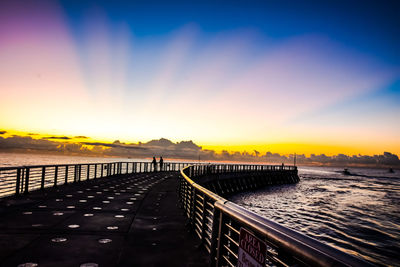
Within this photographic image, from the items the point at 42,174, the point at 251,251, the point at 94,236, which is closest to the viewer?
the point at 251,251

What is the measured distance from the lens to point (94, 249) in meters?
4.78

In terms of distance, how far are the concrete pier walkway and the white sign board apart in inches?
97.2

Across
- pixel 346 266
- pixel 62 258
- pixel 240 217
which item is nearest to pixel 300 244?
pixel 346 266

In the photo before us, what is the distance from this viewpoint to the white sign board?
1916mm

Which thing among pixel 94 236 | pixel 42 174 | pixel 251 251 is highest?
pixel 251 251

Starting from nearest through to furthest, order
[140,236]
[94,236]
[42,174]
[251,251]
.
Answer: [251,251] < [94,236] < [140,236] < [42,174]

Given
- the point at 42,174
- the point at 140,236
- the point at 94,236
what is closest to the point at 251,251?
the point at 140,236

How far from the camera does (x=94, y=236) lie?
5.52 meters

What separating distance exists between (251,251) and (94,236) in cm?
474

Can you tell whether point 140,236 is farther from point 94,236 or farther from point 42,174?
point 42,174

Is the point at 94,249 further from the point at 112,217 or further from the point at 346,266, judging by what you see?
the point at 346,266

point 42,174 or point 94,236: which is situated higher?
point 42,174

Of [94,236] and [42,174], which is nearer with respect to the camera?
[94,236]

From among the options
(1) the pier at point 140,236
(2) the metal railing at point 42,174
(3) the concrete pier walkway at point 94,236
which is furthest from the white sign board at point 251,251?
(2) the metal railing at point 42,174
